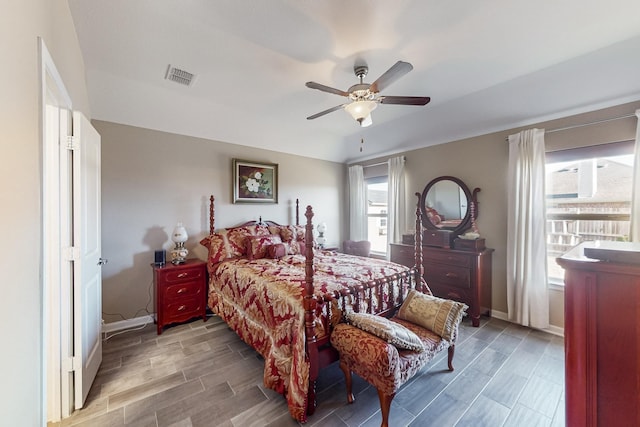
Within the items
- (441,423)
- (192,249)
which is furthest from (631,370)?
(192,249)

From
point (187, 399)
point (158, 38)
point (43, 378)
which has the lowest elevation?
point (187, 399)

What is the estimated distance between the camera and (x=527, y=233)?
10.1 ft

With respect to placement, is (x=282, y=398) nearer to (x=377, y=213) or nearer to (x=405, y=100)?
(x=405, y=100)

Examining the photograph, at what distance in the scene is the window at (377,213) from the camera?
510 centimetres

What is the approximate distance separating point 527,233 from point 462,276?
940 mm

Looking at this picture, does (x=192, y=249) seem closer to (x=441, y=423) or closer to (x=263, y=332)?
(x=263, y=332)

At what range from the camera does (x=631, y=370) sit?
0.67 meters

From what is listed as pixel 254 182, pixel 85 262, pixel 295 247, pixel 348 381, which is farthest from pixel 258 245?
pixel 348 381

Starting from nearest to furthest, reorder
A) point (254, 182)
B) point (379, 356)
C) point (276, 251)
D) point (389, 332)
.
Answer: point (379, 356)
point (389, 332)
point (276, 251)
point (254, 182)

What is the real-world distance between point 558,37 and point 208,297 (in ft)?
15.0

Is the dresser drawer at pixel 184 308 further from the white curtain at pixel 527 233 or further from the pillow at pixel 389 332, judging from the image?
the white curtain at pixel 527 233

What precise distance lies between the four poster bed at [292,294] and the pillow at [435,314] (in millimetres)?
269

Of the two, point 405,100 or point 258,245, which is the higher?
point 405,100

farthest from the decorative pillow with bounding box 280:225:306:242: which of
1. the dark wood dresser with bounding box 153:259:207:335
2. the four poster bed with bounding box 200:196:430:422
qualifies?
the dark wood dresser with bounding box 153:259:207:335
